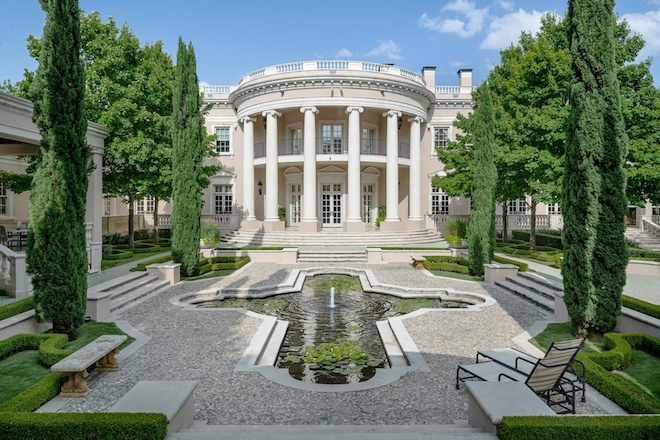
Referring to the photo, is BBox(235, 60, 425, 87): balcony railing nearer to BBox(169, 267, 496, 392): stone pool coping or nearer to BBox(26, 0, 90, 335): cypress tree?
BBox(169, 267, 496, 392): stone pool coping

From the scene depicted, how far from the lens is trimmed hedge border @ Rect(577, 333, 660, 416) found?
5.41 m

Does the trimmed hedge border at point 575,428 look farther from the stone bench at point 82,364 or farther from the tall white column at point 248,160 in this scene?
the tall white column at point 248,160

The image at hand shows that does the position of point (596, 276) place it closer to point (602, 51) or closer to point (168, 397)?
point (602, 51)

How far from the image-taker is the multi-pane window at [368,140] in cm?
3092

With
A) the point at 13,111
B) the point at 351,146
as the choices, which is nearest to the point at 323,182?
the point at 351,146

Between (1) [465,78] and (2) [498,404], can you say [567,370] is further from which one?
(1) [465,78]

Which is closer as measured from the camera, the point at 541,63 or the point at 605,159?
the point at 605,159

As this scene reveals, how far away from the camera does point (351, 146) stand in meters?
27.7

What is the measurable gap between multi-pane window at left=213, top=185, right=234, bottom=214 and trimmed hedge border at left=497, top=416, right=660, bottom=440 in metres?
31.8

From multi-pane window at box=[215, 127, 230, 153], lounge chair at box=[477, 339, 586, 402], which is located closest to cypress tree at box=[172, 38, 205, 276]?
lounge chair at box=[477, 339, 586, 402]

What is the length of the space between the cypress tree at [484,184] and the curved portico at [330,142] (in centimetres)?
1153

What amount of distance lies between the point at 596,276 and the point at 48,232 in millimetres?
11038

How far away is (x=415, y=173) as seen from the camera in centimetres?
2994

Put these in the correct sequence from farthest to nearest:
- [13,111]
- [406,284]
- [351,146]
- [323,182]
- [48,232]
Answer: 1. [323,182]
2. [351,146]
3. [406,284]
4. [13,111]
5. [48,232]
